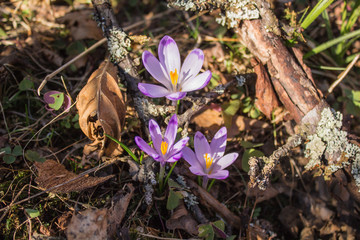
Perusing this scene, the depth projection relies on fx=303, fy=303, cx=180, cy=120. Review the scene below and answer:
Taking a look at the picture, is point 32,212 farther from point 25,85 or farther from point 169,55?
point 169,55

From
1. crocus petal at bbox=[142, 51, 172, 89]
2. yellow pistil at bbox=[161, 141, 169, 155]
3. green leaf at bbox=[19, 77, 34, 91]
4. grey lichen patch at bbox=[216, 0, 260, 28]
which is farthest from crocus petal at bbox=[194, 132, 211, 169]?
green leaf at bbox=[19, 77, 34, 91]

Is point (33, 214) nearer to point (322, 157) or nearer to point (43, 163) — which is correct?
point (43, 163)

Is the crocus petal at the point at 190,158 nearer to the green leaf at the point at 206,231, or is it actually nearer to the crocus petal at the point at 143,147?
the crocus petal at the point at 143,147

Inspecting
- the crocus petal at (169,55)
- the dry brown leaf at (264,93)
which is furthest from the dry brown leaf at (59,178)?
the dry brown leaf at (264,93)

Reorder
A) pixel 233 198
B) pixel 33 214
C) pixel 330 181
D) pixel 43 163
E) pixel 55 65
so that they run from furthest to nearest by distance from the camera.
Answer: pixel 55 65 < pixel 233 198 < pixel 330 181 < pixel 43 163 < pixel 33 214

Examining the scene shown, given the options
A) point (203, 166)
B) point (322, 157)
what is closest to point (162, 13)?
point (203, 166)

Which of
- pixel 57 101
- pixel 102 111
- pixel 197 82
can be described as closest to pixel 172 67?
pixel 197 82
